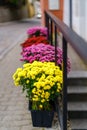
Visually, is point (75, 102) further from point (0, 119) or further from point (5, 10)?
point (5, 10)

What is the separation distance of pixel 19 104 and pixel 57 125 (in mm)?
1307

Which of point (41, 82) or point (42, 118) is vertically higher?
point (41, 82)

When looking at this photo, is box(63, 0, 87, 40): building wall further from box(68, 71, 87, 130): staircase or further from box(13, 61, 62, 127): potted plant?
box(13, 61, 62, 127): potted plant

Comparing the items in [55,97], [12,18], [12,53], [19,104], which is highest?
[55,97]

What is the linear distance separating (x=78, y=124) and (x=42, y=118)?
3.07 feet

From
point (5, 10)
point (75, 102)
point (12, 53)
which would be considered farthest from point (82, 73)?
point (5, 10)

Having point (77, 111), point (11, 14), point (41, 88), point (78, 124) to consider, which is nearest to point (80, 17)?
point (77, 111)

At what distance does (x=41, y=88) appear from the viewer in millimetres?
5562

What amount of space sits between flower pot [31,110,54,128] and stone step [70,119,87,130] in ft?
1.72

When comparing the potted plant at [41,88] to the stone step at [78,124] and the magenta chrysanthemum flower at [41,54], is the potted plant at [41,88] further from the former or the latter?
the magenta chrysanthemum flower at [41,54]

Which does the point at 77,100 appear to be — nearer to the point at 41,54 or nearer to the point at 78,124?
the point at 78,124

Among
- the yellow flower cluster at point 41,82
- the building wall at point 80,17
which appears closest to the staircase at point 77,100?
the yellow flower cluster at point 41,82

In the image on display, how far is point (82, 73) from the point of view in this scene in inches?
296

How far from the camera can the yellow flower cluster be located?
18.2ft
